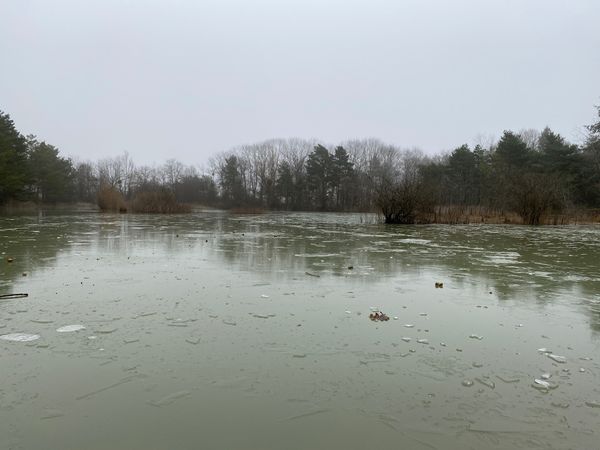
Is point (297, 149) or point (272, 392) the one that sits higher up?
point (297, 149)

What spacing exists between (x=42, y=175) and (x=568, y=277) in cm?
5343

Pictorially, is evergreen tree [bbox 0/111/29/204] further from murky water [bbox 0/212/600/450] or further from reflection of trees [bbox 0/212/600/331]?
murky water [bbox 0/212/600/450]

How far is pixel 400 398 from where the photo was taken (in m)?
2.89

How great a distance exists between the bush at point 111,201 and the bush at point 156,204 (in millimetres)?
1055

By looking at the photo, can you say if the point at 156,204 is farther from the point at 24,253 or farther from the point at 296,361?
the point at 296,361

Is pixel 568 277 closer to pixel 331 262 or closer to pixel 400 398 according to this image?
pixel 331 262

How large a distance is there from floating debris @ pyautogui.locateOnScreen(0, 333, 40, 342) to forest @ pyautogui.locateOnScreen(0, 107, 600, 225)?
20345mm

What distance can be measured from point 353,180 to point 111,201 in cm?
3518

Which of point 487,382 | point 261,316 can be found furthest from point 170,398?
point 487,382

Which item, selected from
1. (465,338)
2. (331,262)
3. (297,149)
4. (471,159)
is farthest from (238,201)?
(465,338)

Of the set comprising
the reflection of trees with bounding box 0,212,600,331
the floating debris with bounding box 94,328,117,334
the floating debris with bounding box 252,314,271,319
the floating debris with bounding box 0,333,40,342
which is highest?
the reflection of trees with bounding box 0,212,600,331

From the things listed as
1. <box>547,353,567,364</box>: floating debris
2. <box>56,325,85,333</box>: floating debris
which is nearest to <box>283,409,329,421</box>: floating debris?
<box>547,353,567,364</box>: floating debris

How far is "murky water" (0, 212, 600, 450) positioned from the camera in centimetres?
248

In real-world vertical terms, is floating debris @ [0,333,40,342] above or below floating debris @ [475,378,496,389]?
above
